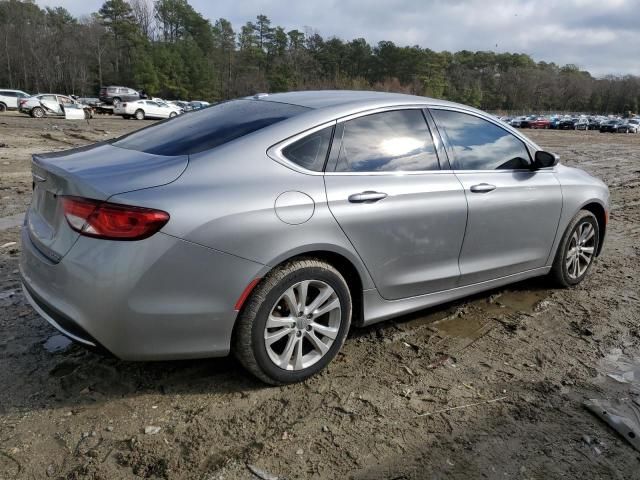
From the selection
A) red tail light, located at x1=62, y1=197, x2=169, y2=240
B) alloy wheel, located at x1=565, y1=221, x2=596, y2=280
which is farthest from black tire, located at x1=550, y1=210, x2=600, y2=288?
red tail light, located at x1=62, y1=197, x2=169, y2=240

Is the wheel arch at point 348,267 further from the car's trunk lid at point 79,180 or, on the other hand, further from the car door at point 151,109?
the car door at point 151,109

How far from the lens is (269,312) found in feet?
8.85

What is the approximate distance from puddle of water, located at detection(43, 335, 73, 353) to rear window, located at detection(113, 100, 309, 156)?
1.32m

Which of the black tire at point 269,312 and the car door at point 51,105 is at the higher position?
the black tire at point 269,312

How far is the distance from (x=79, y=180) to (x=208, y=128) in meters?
0.83

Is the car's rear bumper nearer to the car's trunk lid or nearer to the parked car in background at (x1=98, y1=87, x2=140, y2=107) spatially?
the car's trunk lid

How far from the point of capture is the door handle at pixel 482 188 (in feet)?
11.7

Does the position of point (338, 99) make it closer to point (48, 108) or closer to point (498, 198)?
point (498, 198)

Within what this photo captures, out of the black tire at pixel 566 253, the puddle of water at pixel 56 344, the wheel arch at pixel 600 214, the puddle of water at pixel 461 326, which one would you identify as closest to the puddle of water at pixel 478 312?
the puddle of water at pixel 461 326

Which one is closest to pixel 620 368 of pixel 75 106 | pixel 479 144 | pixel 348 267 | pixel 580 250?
pixel 580 250

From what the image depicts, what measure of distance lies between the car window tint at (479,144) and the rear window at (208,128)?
114 cm

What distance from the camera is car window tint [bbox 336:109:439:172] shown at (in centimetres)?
308

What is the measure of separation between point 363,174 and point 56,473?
2144mm

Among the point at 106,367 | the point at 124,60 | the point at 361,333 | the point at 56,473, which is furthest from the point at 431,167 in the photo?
the point at 124,60
